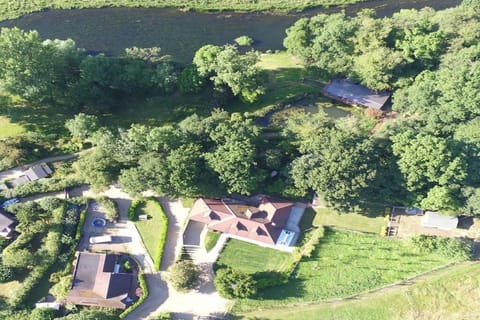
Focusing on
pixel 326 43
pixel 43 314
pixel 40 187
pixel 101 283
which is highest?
pixel 326 43

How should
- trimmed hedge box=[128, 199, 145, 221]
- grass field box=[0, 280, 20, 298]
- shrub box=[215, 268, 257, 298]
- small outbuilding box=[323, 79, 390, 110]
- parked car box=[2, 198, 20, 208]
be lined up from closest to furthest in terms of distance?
shrub box=[215, 268, 257, 298] → grass field box=[0, 280, 20, 298] → trimmed hedge box=[128, 199, 145, 221] → parked car box=[2, 198, 20, 208] → small outbuilding box=[323, 79, 390, 110]

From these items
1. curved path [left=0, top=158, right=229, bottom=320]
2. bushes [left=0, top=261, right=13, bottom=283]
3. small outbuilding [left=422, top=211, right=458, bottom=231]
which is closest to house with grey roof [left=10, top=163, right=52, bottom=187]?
curved path [left=0, top=158, right=229, bottom=320]

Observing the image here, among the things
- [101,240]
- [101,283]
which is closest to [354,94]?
[101,240]

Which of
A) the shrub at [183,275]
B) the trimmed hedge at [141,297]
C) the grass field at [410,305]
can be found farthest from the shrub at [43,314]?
the grass field at [410,305]

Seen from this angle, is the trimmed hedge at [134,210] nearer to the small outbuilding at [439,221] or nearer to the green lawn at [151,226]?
the green lawn at [151,226]

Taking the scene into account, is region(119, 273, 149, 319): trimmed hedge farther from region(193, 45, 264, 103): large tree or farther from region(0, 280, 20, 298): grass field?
region(193, 45, 264, 103): large tree

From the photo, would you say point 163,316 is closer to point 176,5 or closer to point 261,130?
point 261,130
